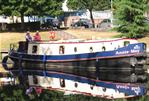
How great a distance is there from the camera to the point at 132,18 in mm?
59938

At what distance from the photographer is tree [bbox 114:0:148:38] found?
59000 mm

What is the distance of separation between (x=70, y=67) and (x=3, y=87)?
12.2 m

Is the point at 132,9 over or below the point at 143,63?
over

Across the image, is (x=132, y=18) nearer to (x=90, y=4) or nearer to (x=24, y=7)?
(x=24, y=7)

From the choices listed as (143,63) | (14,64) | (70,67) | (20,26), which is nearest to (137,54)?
(143,63)

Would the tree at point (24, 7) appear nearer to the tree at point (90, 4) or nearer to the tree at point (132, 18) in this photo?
the tree at point (132, 18)

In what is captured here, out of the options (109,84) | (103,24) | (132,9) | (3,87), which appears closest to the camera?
(3,87)

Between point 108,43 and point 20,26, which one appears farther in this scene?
point 20,26

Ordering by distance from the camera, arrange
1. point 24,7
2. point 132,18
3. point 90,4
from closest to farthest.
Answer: point 132,18, point 24,7, point 90,4

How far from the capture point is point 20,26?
263ft

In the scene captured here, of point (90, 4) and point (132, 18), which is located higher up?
point (90, 4)

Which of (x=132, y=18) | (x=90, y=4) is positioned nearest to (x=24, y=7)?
(x=132, y=18)

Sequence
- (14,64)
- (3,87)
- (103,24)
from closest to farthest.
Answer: (3,87)
(14,64)
(103,24)

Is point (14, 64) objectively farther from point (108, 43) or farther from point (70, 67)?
point (108, 43)
